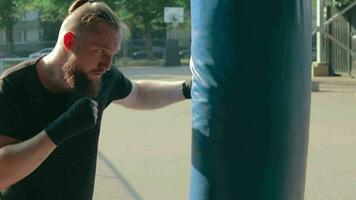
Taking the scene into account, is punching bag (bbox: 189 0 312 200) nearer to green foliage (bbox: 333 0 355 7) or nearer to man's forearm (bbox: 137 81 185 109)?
man's forearm (bbox: 137 81 185 109)

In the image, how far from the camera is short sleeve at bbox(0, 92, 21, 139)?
110 inches

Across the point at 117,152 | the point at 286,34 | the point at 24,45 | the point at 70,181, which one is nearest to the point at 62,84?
the point at 70,181

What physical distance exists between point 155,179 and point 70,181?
4.85m

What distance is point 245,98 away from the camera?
10.1ft

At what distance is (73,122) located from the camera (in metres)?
2.63

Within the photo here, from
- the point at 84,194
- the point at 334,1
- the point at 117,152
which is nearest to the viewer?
the point at 84,194

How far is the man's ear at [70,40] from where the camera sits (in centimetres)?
281

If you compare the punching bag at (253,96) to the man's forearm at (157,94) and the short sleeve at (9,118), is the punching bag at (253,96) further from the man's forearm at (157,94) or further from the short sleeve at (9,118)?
the short sleeve at (9,118)

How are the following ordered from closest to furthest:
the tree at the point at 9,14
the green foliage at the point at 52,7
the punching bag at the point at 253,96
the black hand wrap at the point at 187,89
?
1. the punching bag at the point at 253,96
2. the black hand wrap at the point at 187,89
3. the green foliage at the point at 52,7
4. the tree at the point at 9,14

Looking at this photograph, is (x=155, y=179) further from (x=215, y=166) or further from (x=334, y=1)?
(x=334, y=1)

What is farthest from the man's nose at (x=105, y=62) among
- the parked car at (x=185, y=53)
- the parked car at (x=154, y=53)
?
the parked car at (x=185, y=53)

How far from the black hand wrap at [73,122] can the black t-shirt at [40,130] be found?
27 centimetres

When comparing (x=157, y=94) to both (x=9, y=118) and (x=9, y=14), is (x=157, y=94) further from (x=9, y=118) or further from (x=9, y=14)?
(x=9, y=14)

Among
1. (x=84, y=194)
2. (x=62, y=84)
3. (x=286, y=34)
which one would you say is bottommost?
(x=84, y=194)
